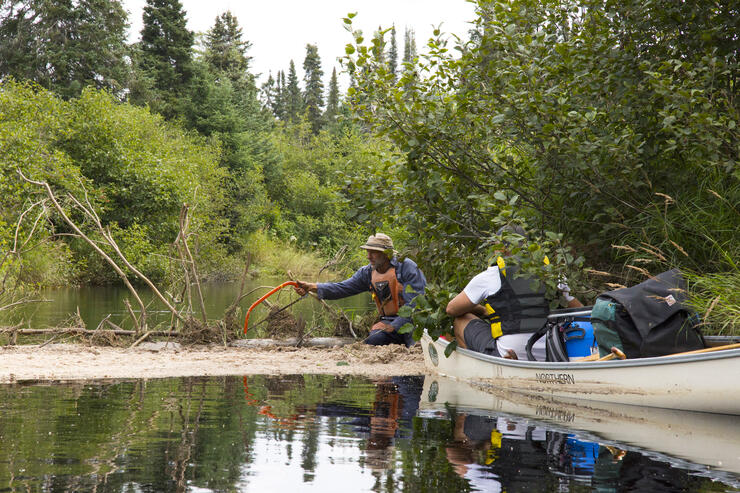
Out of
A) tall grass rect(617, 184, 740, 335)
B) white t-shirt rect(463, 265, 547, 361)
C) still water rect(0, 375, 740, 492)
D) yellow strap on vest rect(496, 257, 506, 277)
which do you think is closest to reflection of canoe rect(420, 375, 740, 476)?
still water rect(0, 375, 740, 492)

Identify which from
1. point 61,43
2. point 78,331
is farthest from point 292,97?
point 78,331

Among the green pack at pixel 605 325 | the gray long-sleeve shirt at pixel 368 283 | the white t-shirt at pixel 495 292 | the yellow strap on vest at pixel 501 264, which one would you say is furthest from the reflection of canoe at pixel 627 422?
the gray long-sleeve shirt at pixel 368 283

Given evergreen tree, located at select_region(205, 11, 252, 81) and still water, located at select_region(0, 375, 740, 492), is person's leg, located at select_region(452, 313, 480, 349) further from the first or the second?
evergreen tree, located at select_region(205, 11, 252, 81)

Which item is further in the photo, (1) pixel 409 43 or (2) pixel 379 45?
(1) pixel 409 43

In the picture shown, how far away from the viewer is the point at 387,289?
1007cm

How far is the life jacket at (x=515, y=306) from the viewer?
7102 millimetres

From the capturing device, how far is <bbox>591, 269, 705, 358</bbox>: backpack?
19.6 ft

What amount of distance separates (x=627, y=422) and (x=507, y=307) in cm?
170

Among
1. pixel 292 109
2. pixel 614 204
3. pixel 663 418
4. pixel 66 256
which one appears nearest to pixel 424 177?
pixel 614 204

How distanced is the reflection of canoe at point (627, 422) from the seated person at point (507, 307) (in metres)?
0.44

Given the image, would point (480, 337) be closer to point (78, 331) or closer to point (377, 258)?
point (377, 258)

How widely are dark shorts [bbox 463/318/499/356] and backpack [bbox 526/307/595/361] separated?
0.42 metres

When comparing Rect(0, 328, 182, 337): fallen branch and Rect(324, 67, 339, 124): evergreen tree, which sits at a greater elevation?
Rect(324, 67, 339, 124): evergreen tree

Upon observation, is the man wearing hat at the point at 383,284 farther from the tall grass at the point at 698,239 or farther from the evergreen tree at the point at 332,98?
the evergreen tree at the point at 332,98
